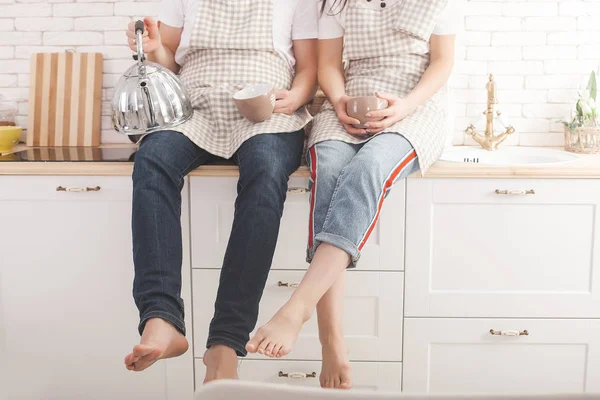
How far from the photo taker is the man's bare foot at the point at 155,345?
139 cm

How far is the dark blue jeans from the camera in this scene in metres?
1.53

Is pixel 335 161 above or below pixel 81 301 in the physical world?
above

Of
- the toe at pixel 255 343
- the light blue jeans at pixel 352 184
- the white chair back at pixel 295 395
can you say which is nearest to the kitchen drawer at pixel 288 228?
the light blue jeans at pixel 352 184

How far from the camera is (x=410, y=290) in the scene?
79.5 inches

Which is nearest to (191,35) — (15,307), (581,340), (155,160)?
(155,160)

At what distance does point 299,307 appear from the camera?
143 cm

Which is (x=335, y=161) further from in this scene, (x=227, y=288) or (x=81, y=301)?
(x=81, y=301)

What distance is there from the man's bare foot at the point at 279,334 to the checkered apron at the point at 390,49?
28.3 inches

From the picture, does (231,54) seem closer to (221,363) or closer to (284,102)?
(284,102)

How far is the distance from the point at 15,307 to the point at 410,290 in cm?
123

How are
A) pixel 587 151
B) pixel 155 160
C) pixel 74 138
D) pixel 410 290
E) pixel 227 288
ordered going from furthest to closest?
pixel 74 138
pixel 587 151
pixel 410 290
pixel 155 160
pixel 227 288

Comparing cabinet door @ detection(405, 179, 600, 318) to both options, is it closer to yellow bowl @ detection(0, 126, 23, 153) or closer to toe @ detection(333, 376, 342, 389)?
toe @ detection(333, 376, 342, 389)

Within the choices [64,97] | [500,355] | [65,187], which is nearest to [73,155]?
[65,187]

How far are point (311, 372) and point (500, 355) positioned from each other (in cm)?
58
